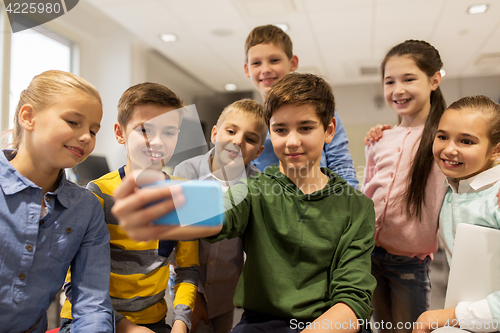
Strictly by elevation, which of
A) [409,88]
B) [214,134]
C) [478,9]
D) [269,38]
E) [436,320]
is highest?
[478,9]

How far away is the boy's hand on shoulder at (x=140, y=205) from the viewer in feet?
1.16

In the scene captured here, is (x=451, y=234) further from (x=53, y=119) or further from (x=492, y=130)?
(x=53, y=119)

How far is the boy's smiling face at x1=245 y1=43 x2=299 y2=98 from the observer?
1.15m

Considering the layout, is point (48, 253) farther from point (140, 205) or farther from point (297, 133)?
point (297, 133)

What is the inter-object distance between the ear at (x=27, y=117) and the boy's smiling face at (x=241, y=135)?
445 millimetres

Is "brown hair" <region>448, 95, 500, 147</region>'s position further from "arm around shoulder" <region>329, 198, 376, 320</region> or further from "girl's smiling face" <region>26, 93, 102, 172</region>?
"girl's smiling face" <region>26, 93, 102, 172</region>

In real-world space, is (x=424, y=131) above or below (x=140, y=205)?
above

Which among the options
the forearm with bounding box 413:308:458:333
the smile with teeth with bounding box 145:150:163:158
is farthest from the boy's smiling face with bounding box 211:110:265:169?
the forearm with bounding box 413:308:458:333

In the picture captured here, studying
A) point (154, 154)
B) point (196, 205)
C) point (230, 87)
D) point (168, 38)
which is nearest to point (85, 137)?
point (154, 154)

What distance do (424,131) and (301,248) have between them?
1.88 feet

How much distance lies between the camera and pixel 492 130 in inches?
31.9

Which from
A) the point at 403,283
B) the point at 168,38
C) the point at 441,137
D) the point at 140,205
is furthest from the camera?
the point at 168,38

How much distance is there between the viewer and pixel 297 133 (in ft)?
2.48

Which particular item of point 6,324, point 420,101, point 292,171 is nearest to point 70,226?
point 6,324
